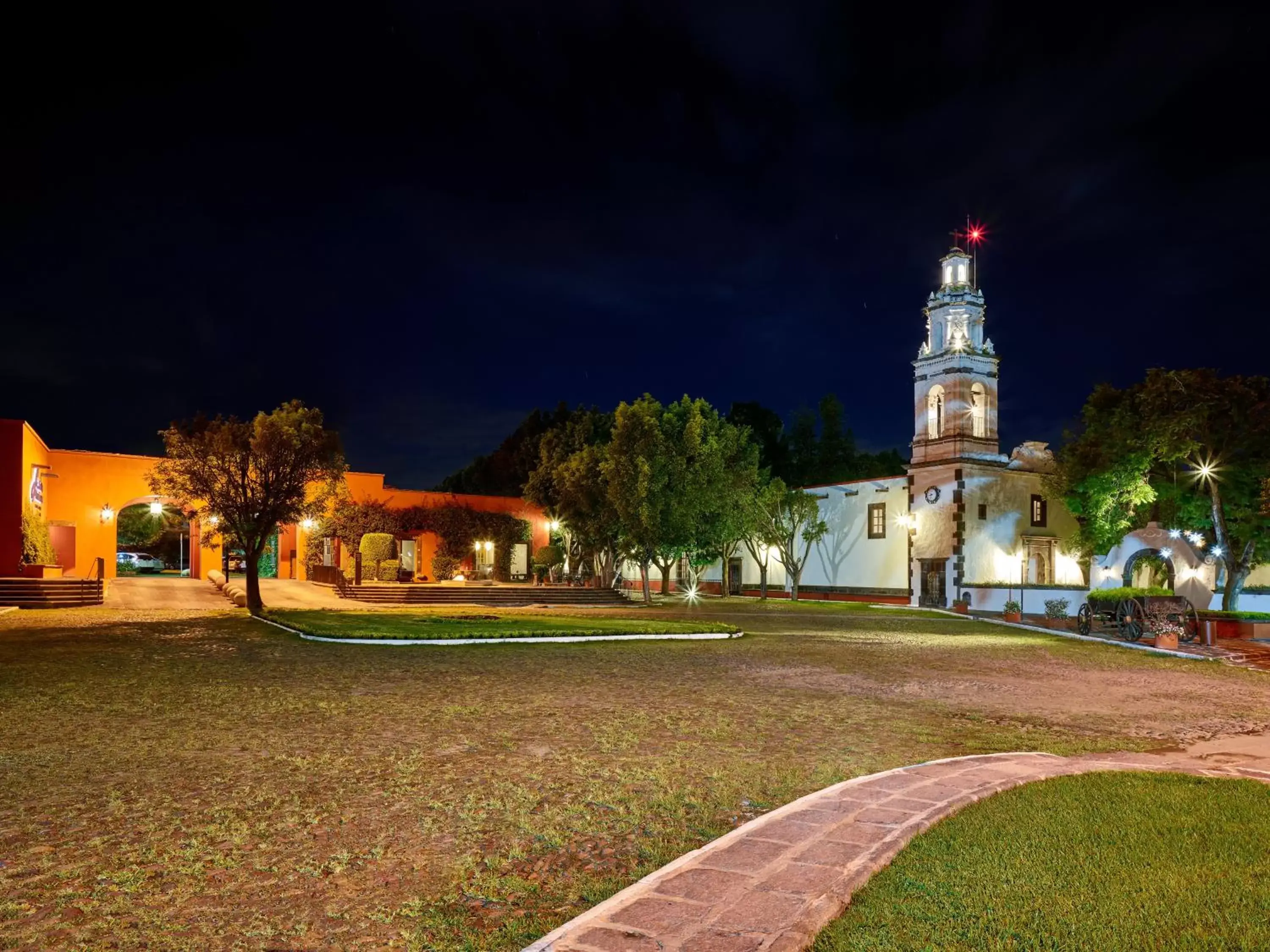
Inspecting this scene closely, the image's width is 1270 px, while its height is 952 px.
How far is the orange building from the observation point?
83.4ft

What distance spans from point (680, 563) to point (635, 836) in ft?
112

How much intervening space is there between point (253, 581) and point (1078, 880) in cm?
2187

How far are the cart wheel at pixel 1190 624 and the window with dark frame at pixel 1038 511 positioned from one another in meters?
15.9

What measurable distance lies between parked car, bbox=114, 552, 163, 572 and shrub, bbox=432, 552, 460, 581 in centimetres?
2197

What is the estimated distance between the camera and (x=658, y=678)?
11.6 m

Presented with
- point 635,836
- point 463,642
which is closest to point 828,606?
point 463,642

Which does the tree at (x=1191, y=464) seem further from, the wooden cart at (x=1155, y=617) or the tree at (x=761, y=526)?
the tree at (x=761, y=526)

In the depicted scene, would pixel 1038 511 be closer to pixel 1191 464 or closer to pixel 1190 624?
pixel 1191 464

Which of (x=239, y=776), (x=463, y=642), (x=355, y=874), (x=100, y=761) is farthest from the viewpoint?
(x=463, y=642)

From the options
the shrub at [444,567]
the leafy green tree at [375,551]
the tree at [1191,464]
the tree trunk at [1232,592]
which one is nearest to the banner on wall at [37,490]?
the leafy green tree at [375,551]

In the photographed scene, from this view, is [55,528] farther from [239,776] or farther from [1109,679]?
[1109,679]

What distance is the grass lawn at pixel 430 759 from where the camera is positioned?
12.7 feet

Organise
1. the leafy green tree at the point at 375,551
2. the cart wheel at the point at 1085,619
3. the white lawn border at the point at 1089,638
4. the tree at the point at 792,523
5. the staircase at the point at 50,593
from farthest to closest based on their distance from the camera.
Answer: the tree at the point at 792,523 → the leafy green tree at the point at 375,551 → the staircase at the point at 50,593 → the cart wheel at the point at 1085,619 → the white lawn border at the point at 1089,638

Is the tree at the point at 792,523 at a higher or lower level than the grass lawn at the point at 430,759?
higher
